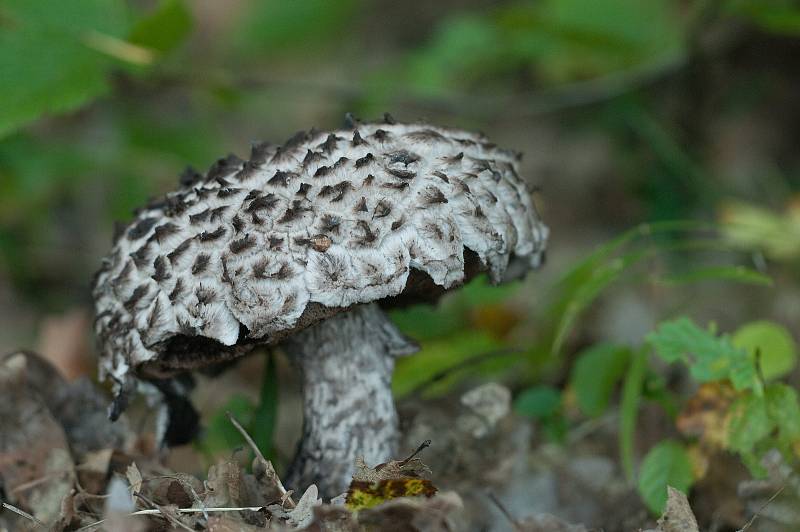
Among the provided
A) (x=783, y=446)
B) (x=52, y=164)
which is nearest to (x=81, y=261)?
(x=52, y=164)

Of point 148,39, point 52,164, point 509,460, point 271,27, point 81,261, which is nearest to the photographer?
point 509,460

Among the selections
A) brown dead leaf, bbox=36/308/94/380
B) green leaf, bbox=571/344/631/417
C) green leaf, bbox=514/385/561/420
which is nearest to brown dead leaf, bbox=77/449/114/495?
green leaf, bbox=514/385/561/420

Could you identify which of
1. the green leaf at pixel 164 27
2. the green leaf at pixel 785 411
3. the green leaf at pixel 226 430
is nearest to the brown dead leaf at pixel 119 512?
the green leaf at pixel 226 430

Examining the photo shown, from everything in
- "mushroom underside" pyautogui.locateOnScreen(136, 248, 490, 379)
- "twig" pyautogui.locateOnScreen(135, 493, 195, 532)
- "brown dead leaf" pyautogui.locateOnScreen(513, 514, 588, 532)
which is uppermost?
"mushroom underside" pyautogui.locateOnScreen(136, 248, 490, 379)

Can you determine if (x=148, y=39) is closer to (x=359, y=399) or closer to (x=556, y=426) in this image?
(x=359, y=399)

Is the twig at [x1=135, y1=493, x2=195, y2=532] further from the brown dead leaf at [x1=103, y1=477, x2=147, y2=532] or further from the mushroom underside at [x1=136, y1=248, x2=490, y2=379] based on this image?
the mushroom underside at [x1=136, y1=248, x2=490, y2=379]

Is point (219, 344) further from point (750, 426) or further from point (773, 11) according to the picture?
point (773, 11)
